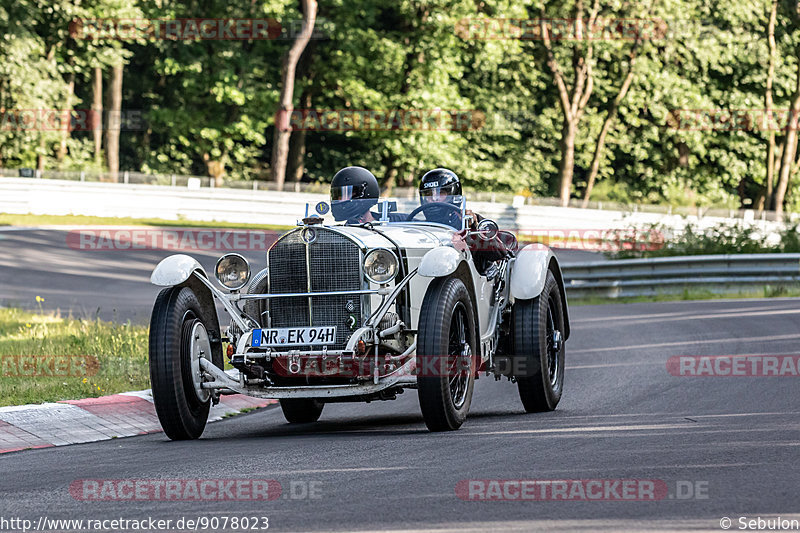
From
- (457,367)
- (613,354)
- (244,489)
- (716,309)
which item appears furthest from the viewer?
(716,309)

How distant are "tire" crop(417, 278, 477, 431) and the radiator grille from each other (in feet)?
2.05

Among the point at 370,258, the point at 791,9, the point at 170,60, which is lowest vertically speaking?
the point at 370,258

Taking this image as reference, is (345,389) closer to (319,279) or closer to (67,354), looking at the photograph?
(319,279)

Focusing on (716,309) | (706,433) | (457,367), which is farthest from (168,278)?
(716,309)

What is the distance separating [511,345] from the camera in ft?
33.2

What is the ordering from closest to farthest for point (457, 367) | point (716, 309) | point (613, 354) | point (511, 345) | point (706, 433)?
point (706, 433) → point (457, 367) → point (511, 345) → point (613, 354) → point (716, 309)

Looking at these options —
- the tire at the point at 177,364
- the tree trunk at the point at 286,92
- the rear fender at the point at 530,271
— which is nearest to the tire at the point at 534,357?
the rear fender at the point at 530,271

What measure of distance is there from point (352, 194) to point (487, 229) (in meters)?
1.23

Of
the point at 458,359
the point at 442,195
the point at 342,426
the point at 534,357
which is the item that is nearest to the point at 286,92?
the point at 442,195

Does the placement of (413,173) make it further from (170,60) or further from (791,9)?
(791,9)

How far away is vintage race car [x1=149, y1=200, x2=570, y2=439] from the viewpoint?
8266 mm

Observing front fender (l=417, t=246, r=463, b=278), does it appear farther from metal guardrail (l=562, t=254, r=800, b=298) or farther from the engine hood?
metal guardrail (l=562, t=254, r=800, b=298)

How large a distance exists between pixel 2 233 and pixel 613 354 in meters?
20.1

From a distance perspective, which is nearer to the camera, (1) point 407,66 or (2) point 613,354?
(2) point 613,354
